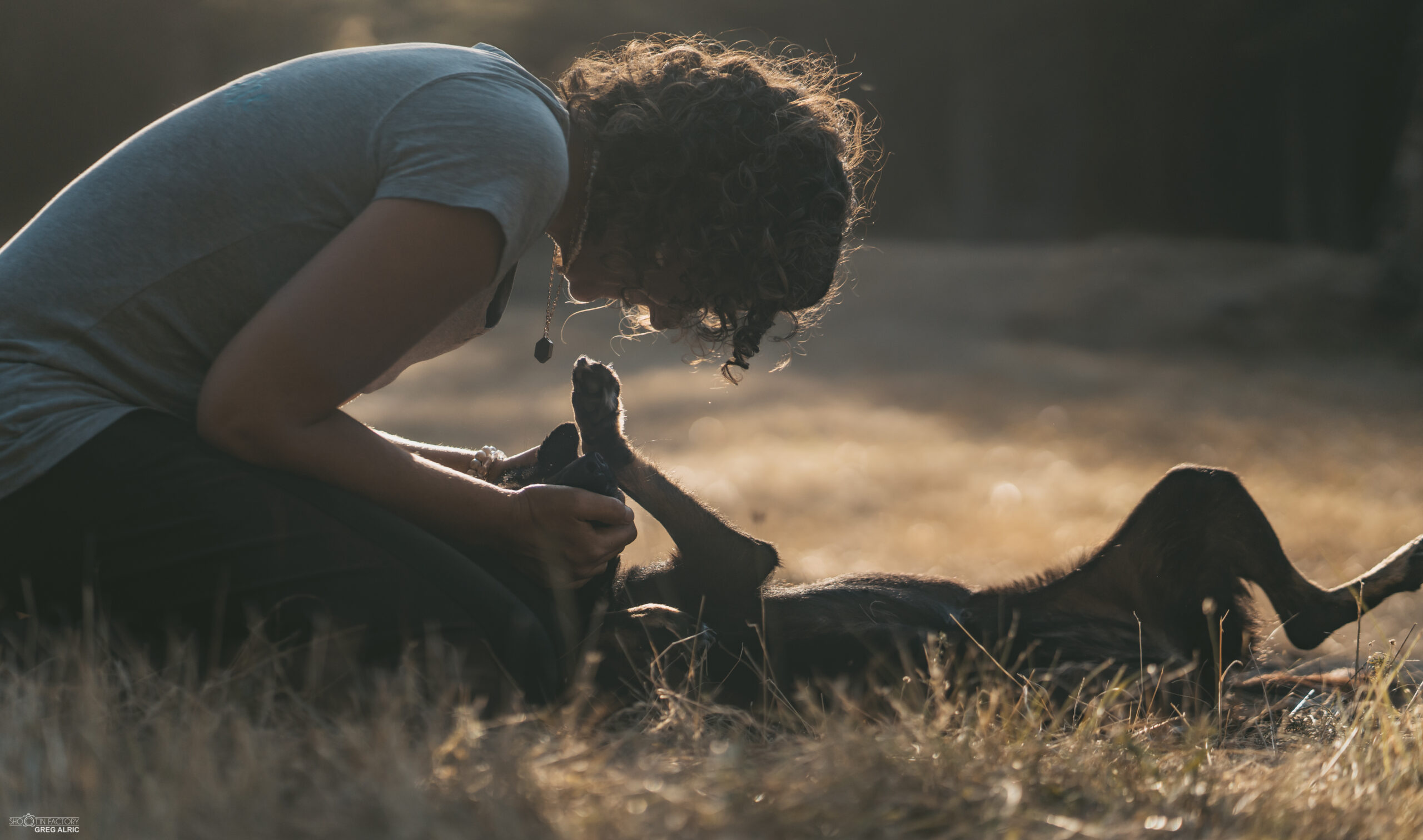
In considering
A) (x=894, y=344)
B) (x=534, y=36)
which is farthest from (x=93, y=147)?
(x=894, y=344)

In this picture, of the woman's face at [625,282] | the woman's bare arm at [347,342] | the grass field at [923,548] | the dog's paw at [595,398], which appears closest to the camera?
the grass field at [923,548]

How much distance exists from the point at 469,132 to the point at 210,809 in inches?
40.5

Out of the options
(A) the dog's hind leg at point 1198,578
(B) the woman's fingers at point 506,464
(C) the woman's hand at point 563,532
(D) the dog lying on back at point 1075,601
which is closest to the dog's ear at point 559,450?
(D) the dog lying on back at point 1075,601

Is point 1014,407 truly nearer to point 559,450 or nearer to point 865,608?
point 865,608

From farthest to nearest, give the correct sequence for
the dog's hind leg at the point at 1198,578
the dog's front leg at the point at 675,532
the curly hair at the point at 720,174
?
the dog's front leg at the point at 675,532 → the dog's hind leg at the point at 1198,578 → the curly hair at the point at 720,174

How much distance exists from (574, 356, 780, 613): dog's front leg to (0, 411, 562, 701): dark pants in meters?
0.88

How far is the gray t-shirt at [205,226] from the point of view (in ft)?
5.29

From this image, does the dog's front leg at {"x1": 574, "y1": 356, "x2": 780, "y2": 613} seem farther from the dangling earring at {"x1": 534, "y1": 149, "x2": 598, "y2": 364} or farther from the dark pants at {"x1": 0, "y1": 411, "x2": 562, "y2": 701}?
the dark pants at {"x1": 0, "y1": 411, "x2": 562, "y2": 701}

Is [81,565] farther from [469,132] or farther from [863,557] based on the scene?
[863,557]

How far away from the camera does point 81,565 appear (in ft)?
5.47

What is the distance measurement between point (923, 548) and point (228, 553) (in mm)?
3593

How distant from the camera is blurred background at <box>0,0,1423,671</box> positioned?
5.62 meters

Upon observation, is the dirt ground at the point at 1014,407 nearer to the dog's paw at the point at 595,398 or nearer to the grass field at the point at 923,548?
the grass field at the point at 923,548

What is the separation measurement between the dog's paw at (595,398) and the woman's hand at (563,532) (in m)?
0.77
